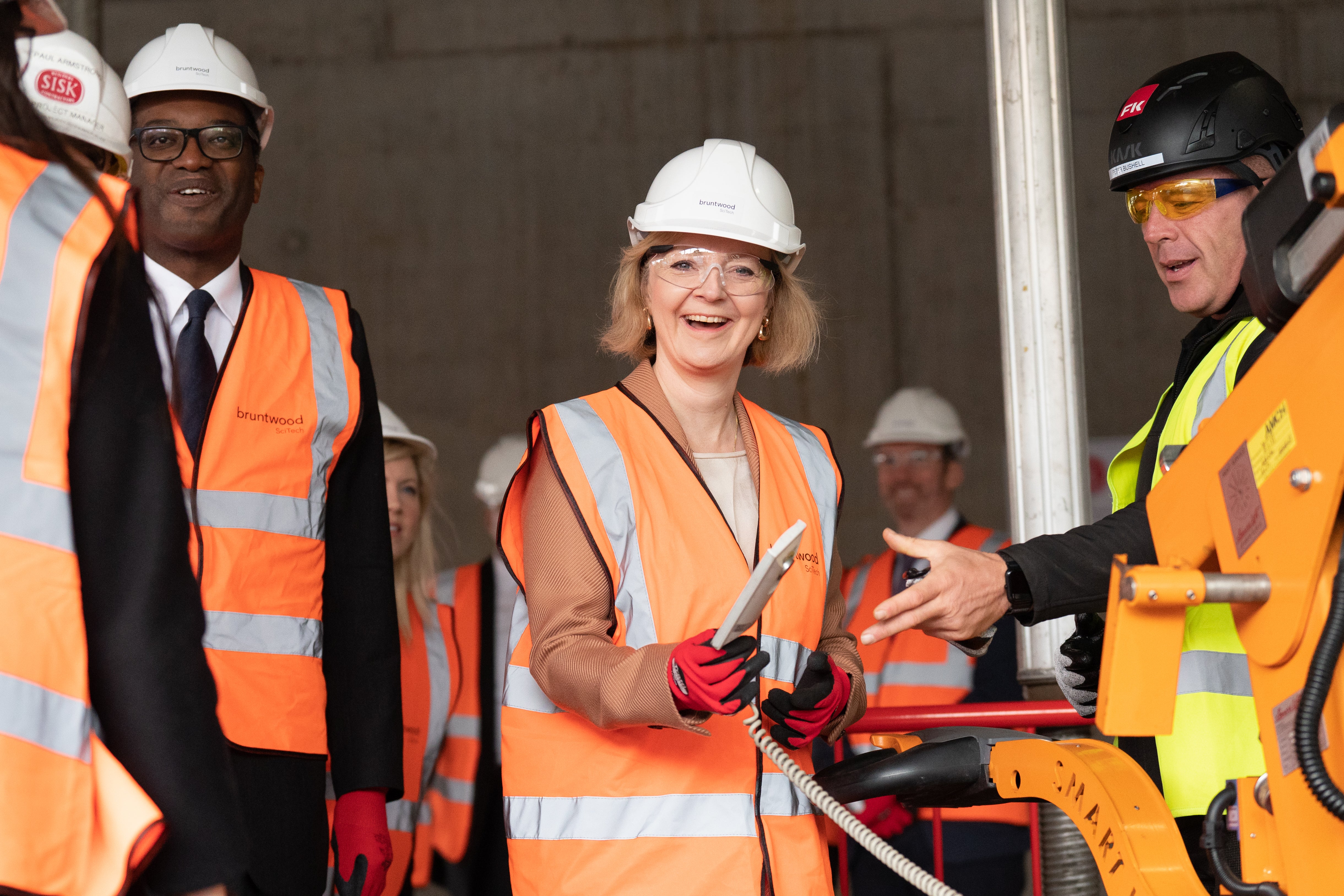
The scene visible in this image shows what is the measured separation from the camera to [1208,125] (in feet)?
7.97

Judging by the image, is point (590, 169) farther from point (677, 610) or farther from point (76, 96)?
point (76, 96)

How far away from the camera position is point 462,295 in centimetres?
884

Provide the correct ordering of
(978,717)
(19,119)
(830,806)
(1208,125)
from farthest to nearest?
(978,717), (1208,125), (830,806), (19,119)

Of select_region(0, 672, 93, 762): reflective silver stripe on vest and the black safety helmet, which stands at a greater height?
the black safety helmet

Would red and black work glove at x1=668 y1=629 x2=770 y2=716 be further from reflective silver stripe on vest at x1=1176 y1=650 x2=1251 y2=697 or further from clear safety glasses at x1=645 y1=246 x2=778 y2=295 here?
clear safety glasses at x1=645 y1=246 x2=778 y2=295

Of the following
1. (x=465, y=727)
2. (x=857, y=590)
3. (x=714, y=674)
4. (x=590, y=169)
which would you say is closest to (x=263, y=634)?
(x=714, y=674)

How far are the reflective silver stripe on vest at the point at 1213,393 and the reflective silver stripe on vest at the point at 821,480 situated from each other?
81cm

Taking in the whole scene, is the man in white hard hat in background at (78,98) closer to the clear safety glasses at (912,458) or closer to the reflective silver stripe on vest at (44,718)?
the reflective silver stripe on vest at (44,718)

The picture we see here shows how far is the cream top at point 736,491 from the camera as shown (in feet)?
8.87

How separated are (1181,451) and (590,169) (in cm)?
702

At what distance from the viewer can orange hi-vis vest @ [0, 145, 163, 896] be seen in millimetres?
1281

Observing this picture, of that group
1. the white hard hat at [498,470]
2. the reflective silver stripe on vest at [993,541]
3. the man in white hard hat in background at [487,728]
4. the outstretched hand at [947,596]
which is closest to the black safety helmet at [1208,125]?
the outstretched hand at [947,596]

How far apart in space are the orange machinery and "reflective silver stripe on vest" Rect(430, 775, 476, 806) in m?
3.71

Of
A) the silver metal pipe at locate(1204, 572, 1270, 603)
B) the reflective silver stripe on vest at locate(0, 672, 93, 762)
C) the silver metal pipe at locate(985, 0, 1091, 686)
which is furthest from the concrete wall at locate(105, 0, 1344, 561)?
the reflective silver stripe on vest at locate(0, 672, 93, 762)
